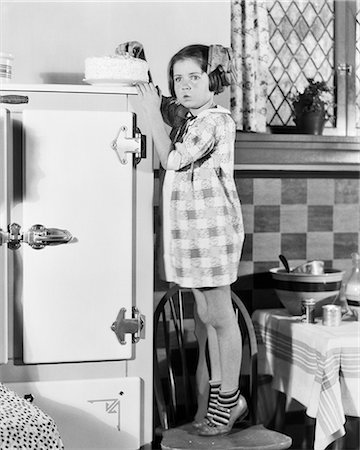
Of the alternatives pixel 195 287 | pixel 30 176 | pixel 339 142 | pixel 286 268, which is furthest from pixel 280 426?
pixel 30 176

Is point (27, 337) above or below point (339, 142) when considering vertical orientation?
below

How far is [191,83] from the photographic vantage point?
328cm

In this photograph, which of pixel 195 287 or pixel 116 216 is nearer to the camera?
pixel 116 216

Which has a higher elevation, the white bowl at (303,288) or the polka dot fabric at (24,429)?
the white bowl at (303,288)

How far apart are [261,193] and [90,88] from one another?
4.36ft

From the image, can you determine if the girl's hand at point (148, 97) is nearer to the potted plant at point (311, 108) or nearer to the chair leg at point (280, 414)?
the potted plant at point (311, 108)

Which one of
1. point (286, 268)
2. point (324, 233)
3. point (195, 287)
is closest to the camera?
point (195, 287)

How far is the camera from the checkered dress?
10.5 feet

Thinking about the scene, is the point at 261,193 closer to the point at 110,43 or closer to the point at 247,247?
the point at 247,247

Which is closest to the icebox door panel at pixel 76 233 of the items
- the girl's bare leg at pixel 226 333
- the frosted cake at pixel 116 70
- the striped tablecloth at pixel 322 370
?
the frosted cake at pixel 116 70

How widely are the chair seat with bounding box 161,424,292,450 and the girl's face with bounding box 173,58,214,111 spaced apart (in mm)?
1327

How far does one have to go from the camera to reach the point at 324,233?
12.9 ft

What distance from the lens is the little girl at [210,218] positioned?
3193 millimetres

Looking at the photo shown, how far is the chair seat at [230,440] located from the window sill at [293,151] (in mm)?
1201
